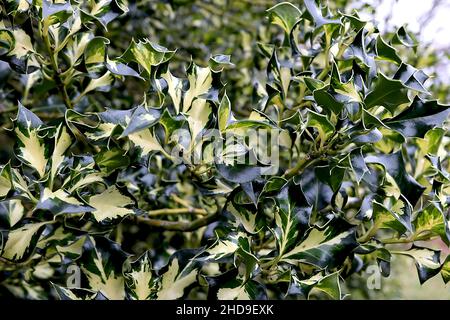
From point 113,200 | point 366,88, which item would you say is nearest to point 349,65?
point 366,88

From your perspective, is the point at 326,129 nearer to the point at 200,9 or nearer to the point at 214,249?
the point at 214,249

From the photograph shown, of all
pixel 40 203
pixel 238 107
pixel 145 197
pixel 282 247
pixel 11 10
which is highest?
pixel 11 10

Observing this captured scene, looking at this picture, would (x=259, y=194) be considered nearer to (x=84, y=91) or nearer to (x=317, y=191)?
(x=317, y=191)

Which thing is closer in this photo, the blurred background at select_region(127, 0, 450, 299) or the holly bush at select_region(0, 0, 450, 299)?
the holly bush at select_region(0, 0, 450, 299)

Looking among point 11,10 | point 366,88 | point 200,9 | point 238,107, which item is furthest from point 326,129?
point 200,9

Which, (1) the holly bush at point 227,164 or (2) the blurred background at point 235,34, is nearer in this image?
(1) the holly bush at point 227,164

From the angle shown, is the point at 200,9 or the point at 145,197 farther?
the point at 200,9

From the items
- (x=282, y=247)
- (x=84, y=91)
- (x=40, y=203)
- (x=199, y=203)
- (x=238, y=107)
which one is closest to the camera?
(x=40, y=203)

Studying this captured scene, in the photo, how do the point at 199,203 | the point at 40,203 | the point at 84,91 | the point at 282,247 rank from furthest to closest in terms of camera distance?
1. the point at 199,203
2. the point at 84,91
3. the point at 282,247
4. the point at 40,203

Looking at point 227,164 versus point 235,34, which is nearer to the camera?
point 227,164

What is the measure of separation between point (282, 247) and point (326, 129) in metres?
0.17

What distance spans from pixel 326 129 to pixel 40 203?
14.1 inches

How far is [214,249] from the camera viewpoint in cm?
62

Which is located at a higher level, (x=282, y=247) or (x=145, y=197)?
(x=282, y=247)
